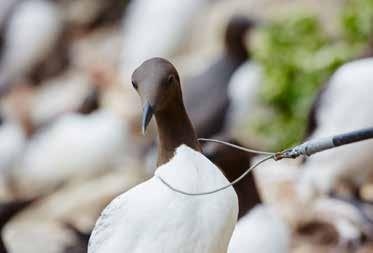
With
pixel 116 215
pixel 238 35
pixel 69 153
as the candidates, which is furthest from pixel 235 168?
pixel 238 35

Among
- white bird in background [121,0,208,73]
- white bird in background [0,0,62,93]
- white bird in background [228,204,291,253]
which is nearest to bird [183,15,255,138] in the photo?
white bird in background [121,0,208,73]

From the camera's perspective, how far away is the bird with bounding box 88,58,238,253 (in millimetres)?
4766

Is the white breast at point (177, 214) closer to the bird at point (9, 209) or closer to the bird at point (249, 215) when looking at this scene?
the bird at point (249, 215)

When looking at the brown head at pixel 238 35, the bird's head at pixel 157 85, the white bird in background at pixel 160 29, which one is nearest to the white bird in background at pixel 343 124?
the bird's head at pixel 157 85

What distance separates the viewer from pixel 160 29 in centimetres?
1238

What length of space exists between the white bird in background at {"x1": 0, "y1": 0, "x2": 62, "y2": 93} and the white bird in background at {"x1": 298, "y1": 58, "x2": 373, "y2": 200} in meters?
5.88

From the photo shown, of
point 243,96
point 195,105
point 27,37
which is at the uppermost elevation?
point 195,105

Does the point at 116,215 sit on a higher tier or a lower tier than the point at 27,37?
higher

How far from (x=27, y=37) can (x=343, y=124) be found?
6.49 metres

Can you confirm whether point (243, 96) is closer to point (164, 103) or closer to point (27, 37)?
point (27, 37)

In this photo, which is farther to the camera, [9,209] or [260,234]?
[9,209]

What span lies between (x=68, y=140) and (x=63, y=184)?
38 cm

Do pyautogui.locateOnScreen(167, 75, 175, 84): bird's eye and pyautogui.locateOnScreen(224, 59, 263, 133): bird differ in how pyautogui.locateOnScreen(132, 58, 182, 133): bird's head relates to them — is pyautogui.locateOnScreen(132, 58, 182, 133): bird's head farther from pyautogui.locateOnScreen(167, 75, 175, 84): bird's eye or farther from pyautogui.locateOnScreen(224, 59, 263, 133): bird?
pyautogui.locateOnScreen(224, 59, 263, 133): bird

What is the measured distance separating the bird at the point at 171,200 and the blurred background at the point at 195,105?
4.73 feet
